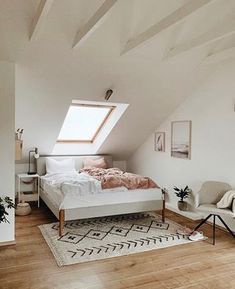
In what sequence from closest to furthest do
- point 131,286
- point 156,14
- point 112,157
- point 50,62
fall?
point 131,286 < point 156,14 < point 50,62 < point 112,157

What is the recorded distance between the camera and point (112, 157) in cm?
648

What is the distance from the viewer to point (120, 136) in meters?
5.65

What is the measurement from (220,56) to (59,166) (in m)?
3.59

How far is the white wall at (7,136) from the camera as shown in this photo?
3285mm

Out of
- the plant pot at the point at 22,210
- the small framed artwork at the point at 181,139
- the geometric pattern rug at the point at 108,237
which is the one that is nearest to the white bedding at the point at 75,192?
→ the geometric pattern rug at the point at 108,237

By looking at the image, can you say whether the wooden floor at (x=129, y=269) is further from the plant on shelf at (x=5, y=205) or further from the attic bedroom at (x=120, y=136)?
the plant on shelf at (x=5, y=205)

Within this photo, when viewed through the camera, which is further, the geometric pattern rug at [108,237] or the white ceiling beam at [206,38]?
the geometric pattern rug at [108,237]

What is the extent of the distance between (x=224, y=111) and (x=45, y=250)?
10.3 ft

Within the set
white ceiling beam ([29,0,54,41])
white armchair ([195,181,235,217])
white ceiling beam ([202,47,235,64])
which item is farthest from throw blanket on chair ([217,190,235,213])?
white ceiling beam ([29,0,54,41])

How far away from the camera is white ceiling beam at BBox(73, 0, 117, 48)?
7.43 ft

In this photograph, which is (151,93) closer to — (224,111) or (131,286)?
(224,111)

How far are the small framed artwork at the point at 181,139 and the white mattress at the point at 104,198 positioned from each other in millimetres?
920

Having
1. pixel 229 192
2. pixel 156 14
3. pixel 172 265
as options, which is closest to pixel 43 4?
pixel 156 14

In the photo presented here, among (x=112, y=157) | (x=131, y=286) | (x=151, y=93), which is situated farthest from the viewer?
(x=112, y=157)
